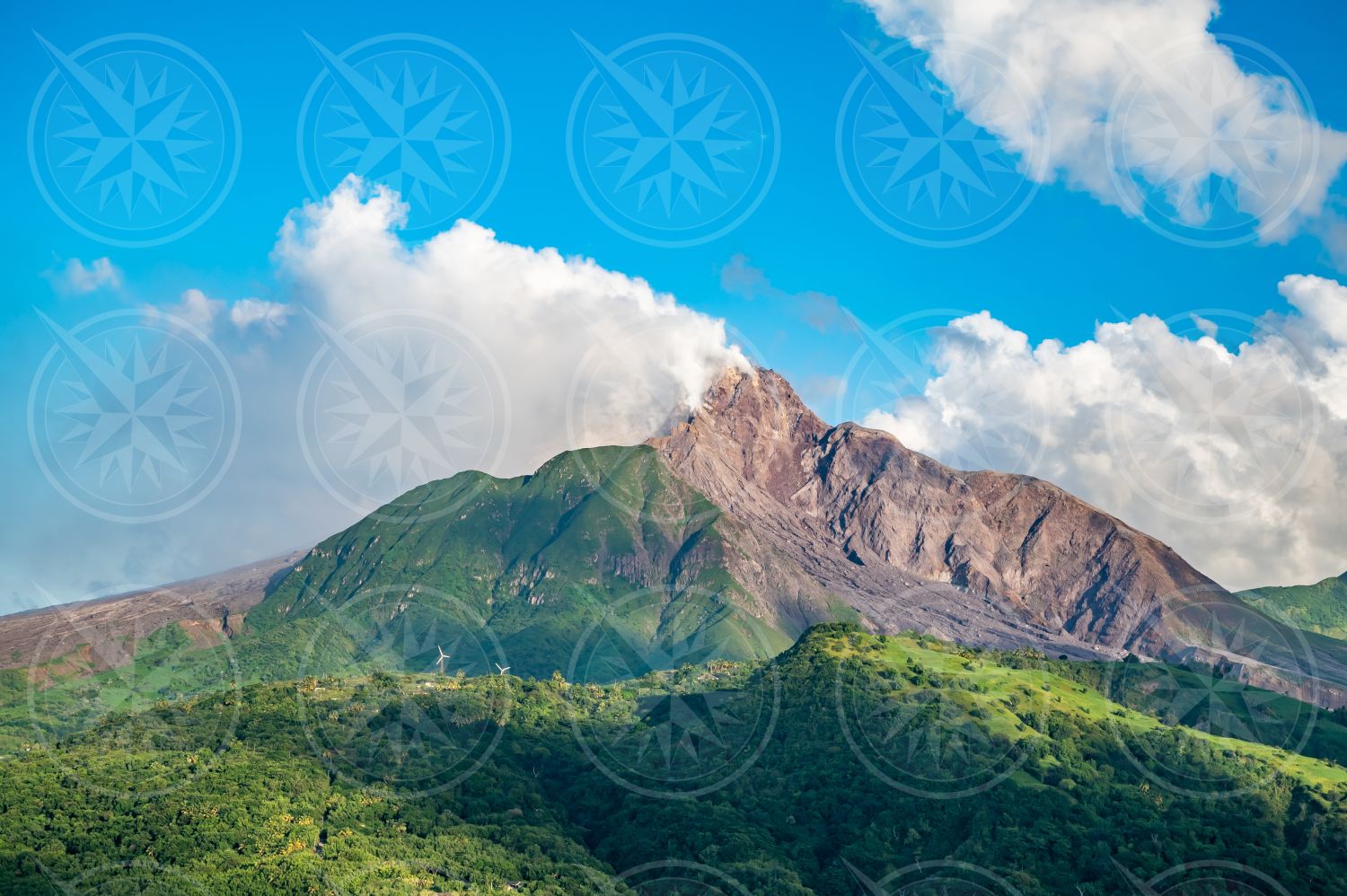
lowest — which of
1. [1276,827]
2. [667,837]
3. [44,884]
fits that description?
[44,884]

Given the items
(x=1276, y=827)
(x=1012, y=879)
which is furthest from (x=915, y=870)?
(x=1276, y=827)

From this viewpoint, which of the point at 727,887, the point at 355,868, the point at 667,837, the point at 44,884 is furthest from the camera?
the point at 667,837

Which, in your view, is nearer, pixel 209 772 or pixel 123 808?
pixel 123 808

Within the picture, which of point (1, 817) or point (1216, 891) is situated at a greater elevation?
point (1216, 891)

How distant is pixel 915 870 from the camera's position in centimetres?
18775

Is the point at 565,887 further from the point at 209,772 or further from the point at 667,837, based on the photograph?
the point at 209,772

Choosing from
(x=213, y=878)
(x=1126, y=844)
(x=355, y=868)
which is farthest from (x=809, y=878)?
(x=213, y=878)

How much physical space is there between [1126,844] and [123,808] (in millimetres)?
150274

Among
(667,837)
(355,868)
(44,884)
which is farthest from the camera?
(667,837)

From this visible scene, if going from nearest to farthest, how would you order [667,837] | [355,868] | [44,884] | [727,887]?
[44,884] < [355,868] < [727,887] < [667,837]

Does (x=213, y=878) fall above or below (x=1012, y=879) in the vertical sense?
below

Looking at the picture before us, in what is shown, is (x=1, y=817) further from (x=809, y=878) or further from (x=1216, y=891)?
(x=1216, y=891)

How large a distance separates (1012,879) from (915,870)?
47.9 feet

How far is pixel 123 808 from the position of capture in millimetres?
177125
